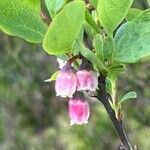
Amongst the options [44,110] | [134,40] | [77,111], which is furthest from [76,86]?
[44,110]

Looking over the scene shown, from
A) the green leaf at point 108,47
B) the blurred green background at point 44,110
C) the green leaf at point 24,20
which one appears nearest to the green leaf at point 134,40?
the green leaf at point 108,47

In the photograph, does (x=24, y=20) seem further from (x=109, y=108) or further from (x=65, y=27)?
(x=109, y=108)

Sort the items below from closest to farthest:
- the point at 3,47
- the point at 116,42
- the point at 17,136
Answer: the point at 116,42 → the point at 3,47 → the point at 17,136

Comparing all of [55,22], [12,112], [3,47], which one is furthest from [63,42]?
[12,112]

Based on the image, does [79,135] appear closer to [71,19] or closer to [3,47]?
[3,47]

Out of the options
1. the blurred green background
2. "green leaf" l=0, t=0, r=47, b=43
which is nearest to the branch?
"green leaf" l=0, t=0, r=47, b=43

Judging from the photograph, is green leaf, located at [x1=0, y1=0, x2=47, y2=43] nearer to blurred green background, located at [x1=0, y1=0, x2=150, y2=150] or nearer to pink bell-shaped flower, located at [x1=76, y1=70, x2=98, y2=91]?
pink bell-shaped flower, located at [x1=76, y1=70, x2=98, y2=91]

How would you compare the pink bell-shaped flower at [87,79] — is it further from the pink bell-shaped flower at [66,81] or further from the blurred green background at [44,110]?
the blurred green background at [44,110]
